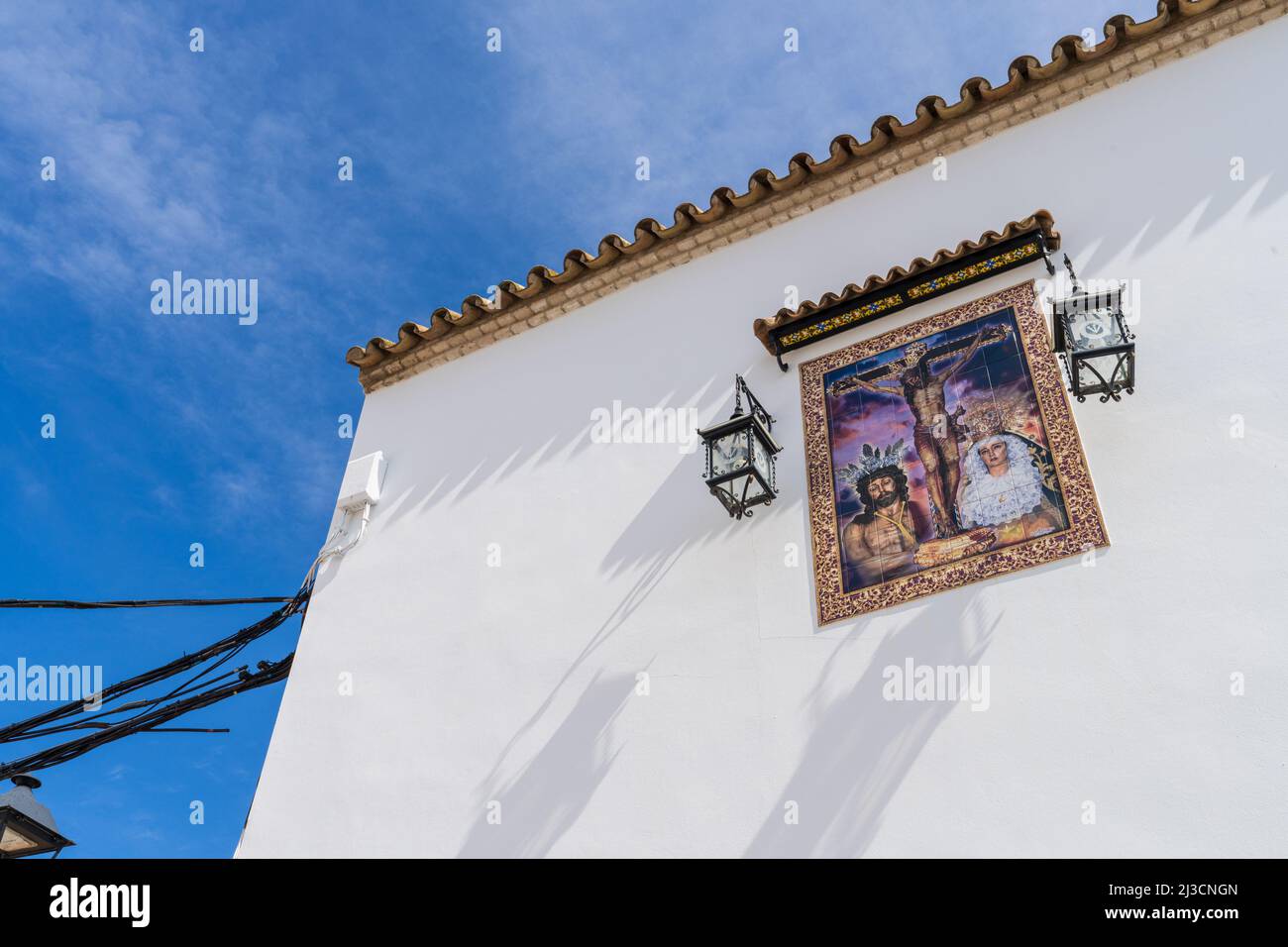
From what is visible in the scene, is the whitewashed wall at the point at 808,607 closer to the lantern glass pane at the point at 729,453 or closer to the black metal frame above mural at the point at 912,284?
the black metal frame above mural at the point at 912,284

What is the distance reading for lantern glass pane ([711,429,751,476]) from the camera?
3.86 metres

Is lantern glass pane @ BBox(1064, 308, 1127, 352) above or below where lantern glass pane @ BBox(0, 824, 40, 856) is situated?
above

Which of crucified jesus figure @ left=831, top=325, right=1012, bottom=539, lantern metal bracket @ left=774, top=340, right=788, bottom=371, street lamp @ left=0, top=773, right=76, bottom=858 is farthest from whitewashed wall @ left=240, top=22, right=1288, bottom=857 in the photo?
street lamp @ left=0, top=773, right=76, bottom=858

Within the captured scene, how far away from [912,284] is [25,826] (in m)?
4.22

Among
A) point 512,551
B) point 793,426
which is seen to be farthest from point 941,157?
point 512,551

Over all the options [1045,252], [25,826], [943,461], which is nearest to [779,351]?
[943,461]

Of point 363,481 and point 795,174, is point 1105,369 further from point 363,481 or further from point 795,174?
point 363,481

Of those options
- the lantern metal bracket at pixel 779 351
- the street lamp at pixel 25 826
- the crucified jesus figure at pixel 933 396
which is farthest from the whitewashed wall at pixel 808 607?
the street lamp at pixel 25 826

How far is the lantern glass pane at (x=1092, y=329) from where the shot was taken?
10.8 feet

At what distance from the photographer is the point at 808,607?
12.1 ft

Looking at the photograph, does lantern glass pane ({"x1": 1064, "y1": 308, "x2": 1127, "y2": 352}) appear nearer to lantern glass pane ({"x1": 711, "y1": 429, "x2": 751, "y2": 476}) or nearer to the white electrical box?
lantern glass pane ({"x1": 711, "y1": 429, "x2": 751, "y2": 476})

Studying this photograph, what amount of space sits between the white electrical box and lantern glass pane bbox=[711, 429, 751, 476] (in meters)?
2.03
